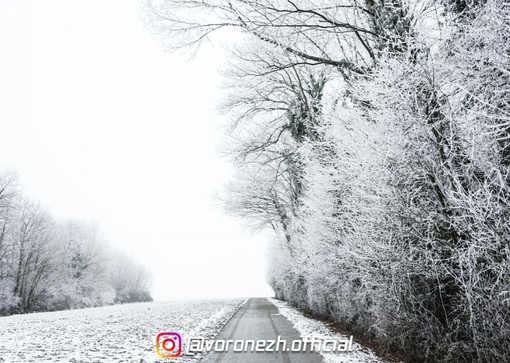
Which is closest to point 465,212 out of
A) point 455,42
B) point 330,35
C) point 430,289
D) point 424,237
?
point 424,237

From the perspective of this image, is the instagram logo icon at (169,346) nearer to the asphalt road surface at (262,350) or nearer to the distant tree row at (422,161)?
the asphalt road surface at (262,350)

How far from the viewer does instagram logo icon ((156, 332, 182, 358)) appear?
750 cm

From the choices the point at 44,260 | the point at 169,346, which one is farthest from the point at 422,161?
the point at 44,260

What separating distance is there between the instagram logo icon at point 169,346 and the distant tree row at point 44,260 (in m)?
28.9

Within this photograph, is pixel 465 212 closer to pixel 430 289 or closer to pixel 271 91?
pixel 430 289

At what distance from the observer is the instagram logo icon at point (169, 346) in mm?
7500

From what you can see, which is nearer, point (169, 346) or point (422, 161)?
point (422, 161)

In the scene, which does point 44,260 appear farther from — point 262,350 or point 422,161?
point 422,161

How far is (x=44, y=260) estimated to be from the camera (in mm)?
38031

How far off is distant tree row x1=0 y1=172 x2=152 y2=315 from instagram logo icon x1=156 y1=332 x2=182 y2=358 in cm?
2889

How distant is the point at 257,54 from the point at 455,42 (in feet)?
22.2

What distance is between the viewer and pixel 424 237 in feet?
16.0

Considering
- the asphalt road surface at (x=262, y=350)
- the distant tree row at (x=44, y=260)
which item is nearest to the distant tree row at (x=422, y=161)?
the asphalt road surface at (x=262, y=350)

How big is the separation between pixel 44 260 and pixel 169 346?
36.6m
